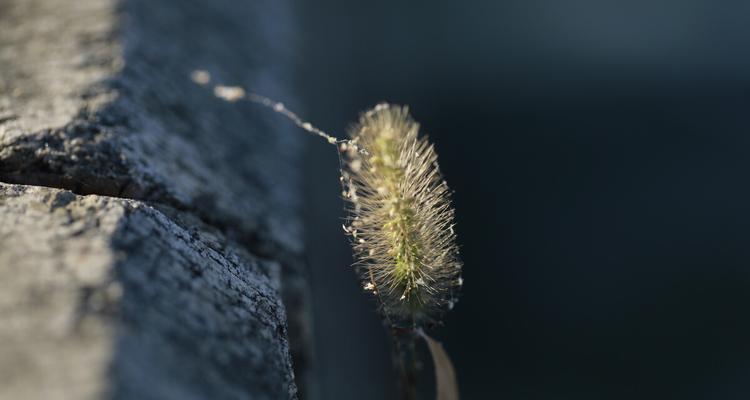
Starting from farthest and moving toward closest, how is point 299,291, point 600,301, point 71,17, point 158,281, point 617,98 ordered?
point 617,98 < point 600,301 < point 71,17 < point 299,291 < point 158,281

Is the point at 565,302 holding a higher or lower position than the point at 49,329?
higher

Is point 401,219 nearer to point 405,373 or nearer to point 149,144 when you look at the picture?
point 405,373

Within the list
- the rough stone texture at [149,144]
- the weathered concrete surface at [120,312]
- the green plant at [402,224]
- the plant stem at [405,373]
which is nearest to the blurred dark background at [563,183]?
the rough stone texture at [149,144]

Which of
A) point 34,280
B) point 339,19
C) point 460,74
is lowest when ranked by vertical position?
point 34,280

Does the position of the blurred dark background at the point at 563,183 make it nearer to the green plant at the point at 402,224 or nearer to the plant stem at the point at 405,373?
the plant stem at the point at 405,373

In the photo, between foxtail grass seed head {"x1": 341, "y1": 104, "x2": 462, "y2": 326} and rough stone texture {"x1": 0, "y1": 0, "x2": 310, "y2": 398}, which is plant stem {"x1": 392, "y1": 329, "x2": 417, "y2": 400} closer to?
foxtail grass seed head {"x1": 341, "y1": 104, "x2": 462, "y2": 326}

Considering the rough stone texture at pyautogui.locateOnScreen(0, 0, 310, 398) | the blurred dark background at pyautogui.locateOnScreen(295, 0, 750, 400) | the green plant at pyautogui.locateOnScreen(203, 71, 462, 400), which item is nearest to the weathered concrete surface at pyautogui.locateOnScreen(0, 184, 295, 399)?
the rough stone texture at pyautogui.locateOnScreen(0, 0, 310, 398)

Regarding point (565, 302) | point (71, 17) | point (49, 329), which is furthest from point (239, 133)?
point (565, 302)

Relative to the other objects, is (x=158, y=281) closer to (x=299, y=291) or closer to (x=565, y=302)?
(x=299, y=291)
